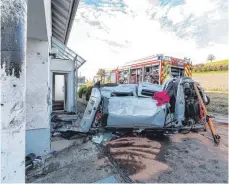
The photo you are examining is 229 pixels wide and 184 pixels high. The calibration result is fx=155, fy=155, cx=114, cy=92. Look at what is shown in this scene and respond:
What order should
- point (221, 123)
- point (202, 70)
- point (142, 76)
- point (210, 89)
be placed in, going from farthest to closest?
1. point (202, 70)
2. point (210, 89)
3. point (142, 76)
4. point (221, 123)

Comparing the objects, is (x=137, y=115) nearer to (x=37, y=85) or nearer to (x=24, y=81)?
(x=37, y=85)

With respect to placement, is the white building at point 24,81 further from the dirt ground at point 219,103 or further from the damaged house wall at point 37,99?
the dirt ground at point 219,103

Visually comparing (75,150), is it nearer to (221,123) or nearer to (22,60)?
(22,60)

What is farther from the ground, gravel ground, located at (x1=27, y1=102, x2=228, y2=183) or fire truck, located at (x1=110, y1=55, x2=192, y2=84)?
fire truck, located at (x1=110, y1=55, x2=192, y2=84)

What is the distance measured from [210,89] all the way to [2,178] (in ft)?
44.8

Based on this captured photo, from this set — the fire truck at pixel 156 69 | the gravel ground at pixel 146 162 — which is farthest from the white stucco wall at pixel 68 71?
the gravel ground at pixel 146 162


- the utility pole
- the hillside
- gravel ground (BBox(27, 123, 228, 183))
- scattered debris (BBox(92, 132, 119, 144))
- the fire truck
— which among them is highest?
the hillside

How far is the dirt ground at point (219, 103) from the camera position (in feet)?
30.3

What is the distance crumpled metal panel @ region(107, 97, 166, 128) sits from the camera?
4520 mm

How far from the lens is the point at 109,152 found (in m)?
3.94

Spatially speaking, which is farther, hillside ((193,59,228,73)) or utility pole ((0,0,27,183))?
hillside ((193,59,228,73))

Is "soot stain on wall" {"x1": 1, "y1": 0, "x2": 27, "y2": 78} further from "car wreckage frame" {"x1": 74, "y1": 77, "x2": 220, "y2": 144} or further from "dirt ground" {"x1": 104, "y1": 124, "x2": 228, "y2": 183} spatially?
"car wreckage frame" {"x1": 74, "y1": 77, "x2": 220, "y2": 144}

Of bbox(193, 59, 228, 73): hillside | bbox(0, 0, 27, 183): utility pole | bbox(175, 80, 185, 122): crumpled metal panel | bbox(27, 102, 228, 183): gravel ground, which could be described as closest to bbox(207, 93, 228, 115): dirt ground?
bbox(193, 59, 228, 73): hillside

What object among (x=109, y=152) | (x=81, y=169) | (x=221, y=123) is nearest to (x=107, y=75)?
(x=221, y=123)
